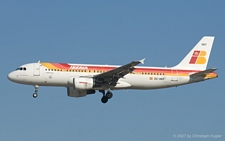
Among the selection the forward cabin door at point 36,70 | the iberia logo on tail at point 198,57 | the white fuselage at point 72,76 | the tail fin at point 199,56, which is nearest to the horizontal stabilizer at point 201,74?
the white fuselage at point 72,76

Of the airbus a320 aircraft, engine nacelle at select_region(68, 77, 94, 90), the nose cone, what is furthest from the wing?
the nose cone

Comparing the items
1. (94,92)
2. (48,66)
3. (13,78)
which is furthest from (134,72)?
(13,78)

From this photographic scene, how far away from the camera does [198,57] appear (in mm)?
67750

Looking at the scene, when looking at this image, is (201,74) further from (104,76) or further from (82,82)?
(82,82)

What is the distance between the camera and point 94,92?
214 feet

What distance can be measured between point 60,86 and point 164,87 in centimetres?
1220

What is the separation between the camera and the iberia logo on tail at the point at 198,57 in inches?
2643

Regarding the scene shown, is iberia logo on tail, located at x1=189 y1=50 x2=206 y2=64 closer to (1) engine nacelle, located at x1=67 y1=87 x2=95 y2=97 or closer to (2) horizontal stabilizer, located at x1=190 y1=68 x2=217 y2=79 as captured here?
(2) horizontal stabilizer, located at x1=190 y1=68 x2=217 y2=79

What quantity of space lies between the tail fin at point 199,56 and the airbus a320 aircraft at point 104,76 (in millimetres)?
136

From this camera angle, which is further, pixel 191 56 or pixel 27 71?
pixel 191 56

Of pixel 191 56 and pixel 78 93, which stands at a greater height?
pixel 191 56

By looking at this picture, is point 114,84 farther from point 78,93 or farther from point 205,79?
point 205,79

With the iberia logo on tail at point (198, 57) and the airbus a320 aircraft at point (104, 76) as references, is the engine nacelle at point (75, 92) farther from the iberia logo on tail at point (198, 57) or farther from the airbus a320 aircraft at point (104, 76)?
the iberia logo on tail at point (198, 57)

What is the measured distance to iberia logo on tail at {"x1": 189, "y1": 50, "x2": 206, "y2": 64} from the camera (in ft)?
220
